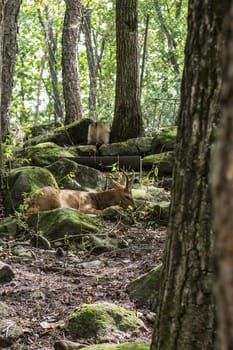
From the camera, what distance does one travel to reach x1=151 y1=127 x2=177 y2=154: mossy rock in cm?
1252

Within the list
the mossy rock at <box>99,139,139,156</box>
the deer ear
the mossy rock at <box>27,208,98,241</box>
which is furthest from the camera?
the mossy rock at <box>99,139,139,156</box>

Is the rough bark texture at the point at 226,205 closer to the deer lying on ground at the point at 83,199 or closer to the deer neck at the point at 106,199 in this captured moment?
the deer lying on ground at the point at 83,199

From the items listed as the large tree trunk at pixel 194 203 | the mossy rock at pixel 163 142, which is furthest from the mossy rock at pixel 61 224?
the large tree trunk at pixel 194 203

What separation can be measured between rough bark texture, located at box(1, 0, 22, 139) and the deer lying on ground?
1967mm

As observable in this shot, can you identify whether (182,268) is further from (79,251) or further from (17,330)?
(79,251)

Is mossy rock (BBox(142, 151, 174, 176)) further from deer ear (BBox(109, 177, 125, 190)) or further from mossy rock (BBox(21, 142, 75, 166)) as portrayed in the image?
mossy rock (BBox(21, 142, 75, 166))

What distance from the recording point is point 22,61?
38312 millimetres

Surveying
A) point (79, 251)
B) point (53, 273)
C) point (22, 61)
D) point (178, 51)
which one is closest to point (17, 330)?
point (53, 273)

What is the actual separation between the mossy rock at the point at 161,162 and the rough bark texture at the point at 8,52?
2679mm

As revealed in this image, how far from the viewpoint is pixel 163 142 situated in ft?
41.4

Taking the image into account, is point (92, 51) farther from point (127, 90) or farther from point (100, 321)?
point (100, 321)

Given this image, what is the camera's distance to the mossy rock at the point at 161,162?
38.4 feet

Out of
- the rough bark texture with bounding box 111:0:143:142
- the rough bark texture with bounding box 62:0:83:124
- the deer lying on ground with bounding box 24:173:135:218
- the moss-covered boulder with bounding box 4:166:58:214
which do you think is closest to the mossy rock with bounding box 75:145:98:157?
the rough bark texture with bounding box 111:0:143:142

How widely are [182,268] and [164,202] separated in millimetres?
7243
